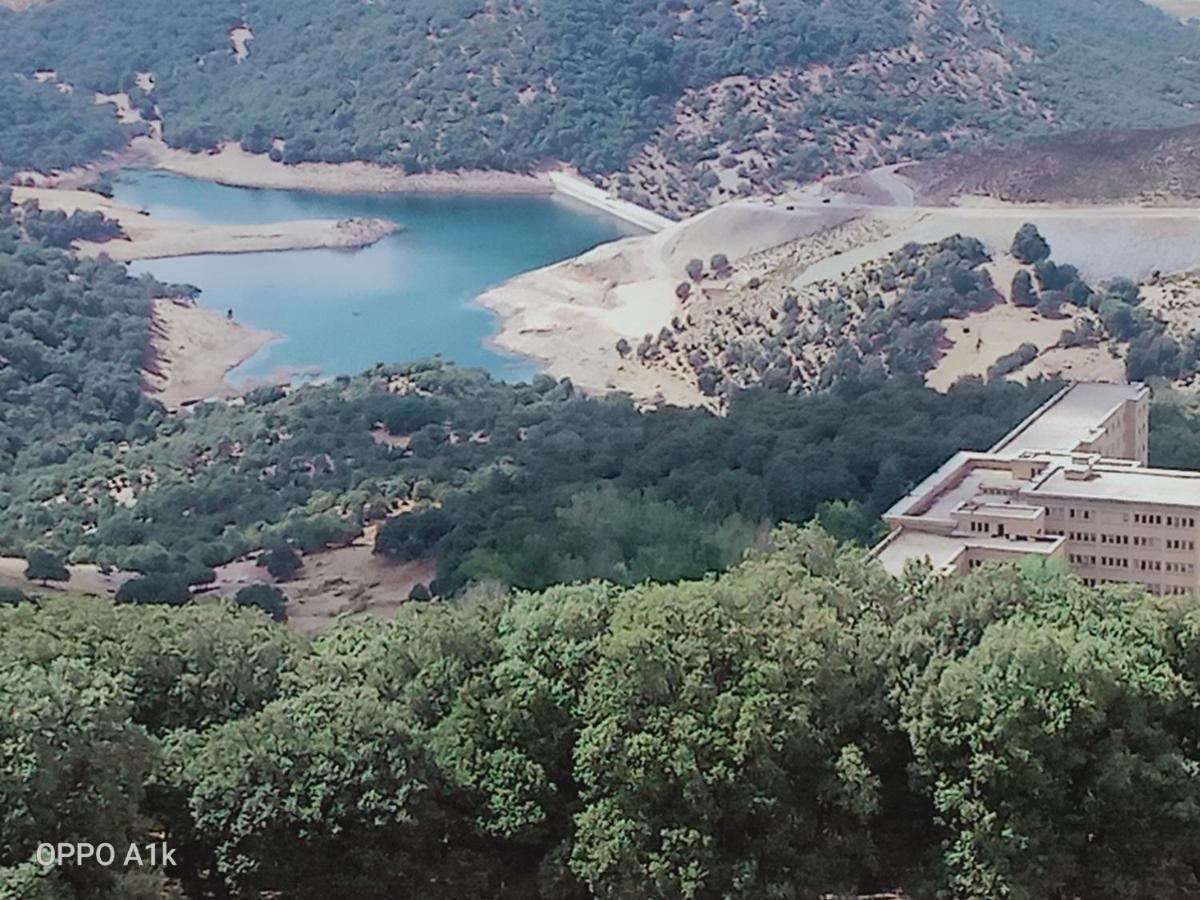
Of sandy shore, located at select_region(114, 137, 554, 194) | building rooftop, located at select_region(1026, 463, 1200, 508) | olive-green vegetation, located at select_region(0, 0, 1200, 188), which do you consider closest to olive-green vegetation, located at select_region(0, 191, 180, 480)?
building rooftop, located at select_region(1026, 463, 1200, 508)

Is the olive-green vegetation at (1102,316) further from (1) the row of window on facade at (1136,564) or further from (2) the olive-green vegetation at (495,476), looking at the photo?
(1) the row of window on facade at (1136,564)

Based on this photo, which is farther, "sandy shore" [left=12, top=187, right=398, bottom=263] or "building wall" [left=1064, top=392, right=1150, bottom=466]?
"sandy shore" [left=12, top=187, right=398, bottom=263]

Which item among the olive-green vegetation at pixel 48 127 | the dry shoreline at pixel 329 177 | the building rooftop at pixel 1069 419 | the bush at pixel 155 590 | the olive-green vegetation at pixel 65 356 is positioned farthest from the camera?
the olive-green vegetation at pixel 48 127

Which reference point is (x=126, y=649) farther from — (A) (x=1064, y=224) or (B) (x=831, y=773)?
(A) (x=1064, y=224)

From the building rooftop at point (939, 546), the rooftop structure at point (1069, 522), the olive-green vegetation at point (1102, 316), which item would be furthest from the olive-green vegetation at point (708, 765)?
the olive-green vegetation at point (1102, 316)

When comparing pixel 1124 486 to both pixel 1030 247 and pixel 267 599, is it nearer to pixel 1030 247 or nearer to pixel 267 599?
pixel 267 599

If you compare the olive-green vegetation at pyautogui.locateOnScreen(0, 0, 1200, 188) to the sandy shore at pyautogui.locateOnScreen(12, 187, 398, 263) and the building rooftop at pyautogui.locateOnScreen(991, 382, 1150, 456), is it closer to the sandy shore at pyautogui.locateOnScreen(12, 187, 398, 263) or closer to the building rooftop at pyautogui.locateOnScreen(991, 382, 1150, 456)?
the sandy shore at pyautogui.locateOnScreen(12, 187, 398, 263)
